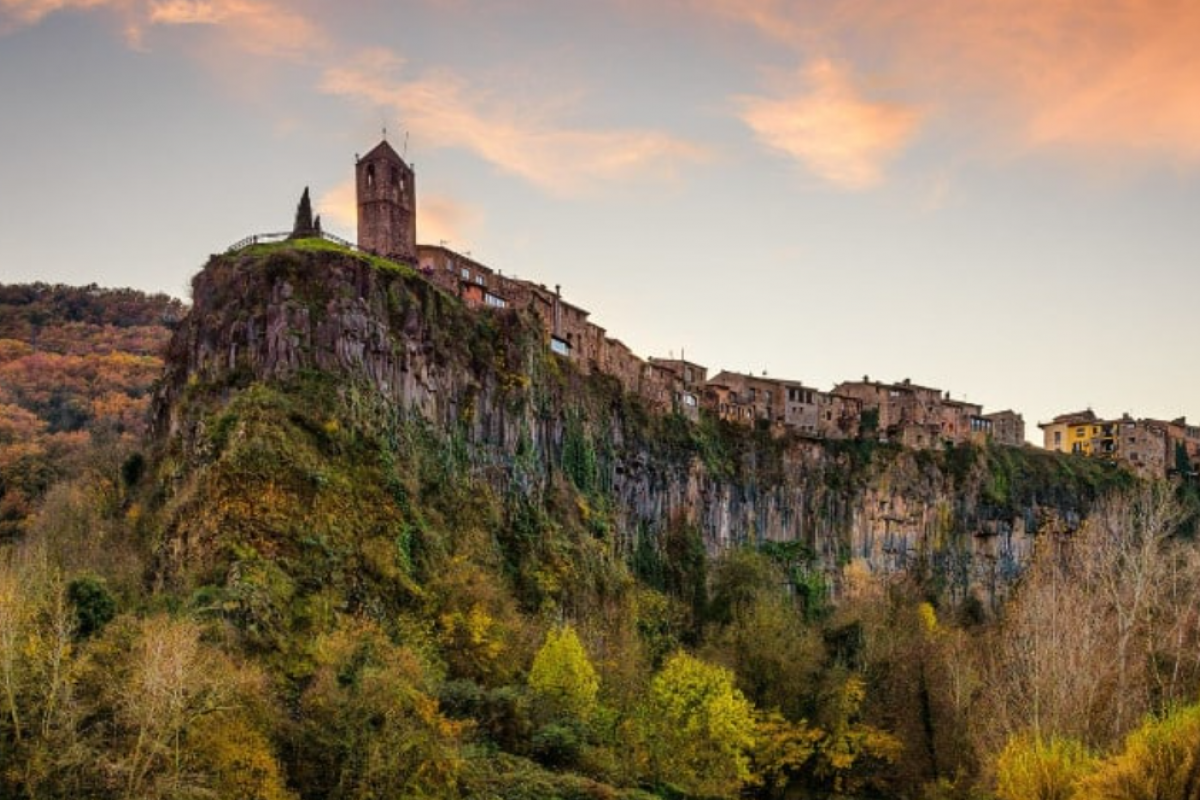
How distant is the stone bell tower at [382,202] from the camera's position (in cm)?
8219

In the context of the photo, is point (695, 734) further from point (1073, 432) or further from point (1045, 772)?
point (1073, 432)

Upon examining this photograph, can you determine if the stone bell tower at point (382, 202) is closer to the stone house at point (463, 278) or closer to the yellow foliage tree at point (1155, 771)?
the stone house at point (463, 278)

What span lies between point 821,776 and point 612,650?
14390 mm

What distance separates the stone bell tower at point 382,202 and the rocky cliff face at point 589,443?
295 inches

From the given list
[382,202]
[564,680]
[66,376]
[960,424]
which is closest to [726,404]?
[960,424]

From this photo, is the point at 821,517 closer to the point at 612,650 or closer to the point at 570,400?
the point at 570,400

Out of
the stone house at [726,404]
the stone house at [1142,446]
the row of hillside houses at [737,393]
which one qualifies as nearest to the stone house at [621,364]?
the row of hillside houses at [737,393]

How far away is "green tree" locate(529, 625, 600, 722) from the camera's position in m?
55.5

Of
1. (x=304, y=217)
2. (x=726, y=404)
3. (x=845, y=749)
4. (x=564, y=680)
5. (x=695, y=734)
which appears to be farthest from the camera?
(x=726, y=404)

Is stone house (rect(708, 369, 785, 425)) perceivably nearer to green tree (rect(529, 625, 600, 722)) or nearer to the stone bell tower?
the stone bell tower

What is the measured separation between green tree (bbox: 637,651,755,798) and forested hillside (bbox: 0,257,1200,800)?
0.50ft

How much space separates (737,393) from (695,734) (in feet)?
214

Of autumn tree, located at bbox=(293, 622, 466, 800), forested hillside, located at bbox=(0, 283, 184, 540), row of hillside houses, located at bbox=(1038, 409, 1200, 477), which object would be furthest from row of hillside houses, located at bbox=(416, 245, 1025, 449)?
autumn tree, located at bbox=(293, 622, 466, 800)

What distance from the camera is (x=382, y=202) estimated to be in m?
82.2
